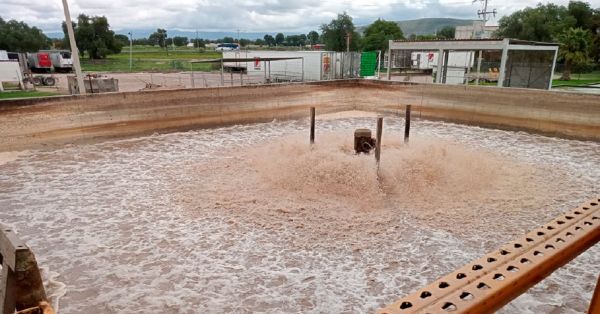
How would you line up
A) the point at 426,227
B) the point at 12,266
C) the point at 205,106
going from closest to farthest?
the point at 12,266 → the point at 426,227 → the point at 205,106

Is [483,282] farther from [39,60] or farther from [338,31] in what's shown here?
[338,31]

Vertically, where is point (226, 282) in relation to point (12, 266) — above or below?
below

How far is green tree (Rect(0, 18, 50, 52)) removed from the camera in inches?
1967

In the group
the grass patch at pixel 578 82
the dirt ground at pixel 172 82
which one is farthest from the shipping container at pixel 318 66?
the grass patch at pixel 578 82

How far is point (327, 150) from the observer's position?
981cm

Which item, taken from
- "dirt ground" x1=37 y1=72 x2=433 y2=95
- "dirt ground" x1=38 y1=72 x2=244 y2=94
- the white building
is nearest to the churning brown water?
"dirt ground" x1=37 y1=72 x2=433 y2=95

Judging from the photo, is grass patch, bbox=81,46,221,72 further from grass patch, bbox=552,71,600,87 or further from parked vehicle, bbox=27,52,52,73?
grass patch, bbox=552,71,600,87

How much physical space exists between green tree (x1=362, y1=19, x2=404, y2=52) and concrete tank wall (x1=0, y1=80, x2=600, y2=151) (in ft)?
158

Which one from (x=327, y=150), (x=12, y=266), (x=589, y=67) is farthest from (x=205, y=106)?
(x=589, y=67)

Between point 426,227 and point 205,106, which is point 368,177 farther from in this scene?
point 205,106

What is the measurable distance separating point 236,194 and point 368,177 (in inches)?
106

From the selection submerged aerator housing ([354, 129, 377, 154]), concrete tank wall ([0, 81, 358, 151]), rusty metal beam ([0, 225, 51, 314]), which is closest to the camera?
rusty metal beam ([0, 225, 51, 314])

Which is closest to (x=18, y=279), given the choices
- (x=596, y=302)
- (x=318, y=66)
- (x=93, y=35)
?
(x=596, y=302)

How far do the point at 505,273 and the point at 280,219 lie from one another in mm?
5698
